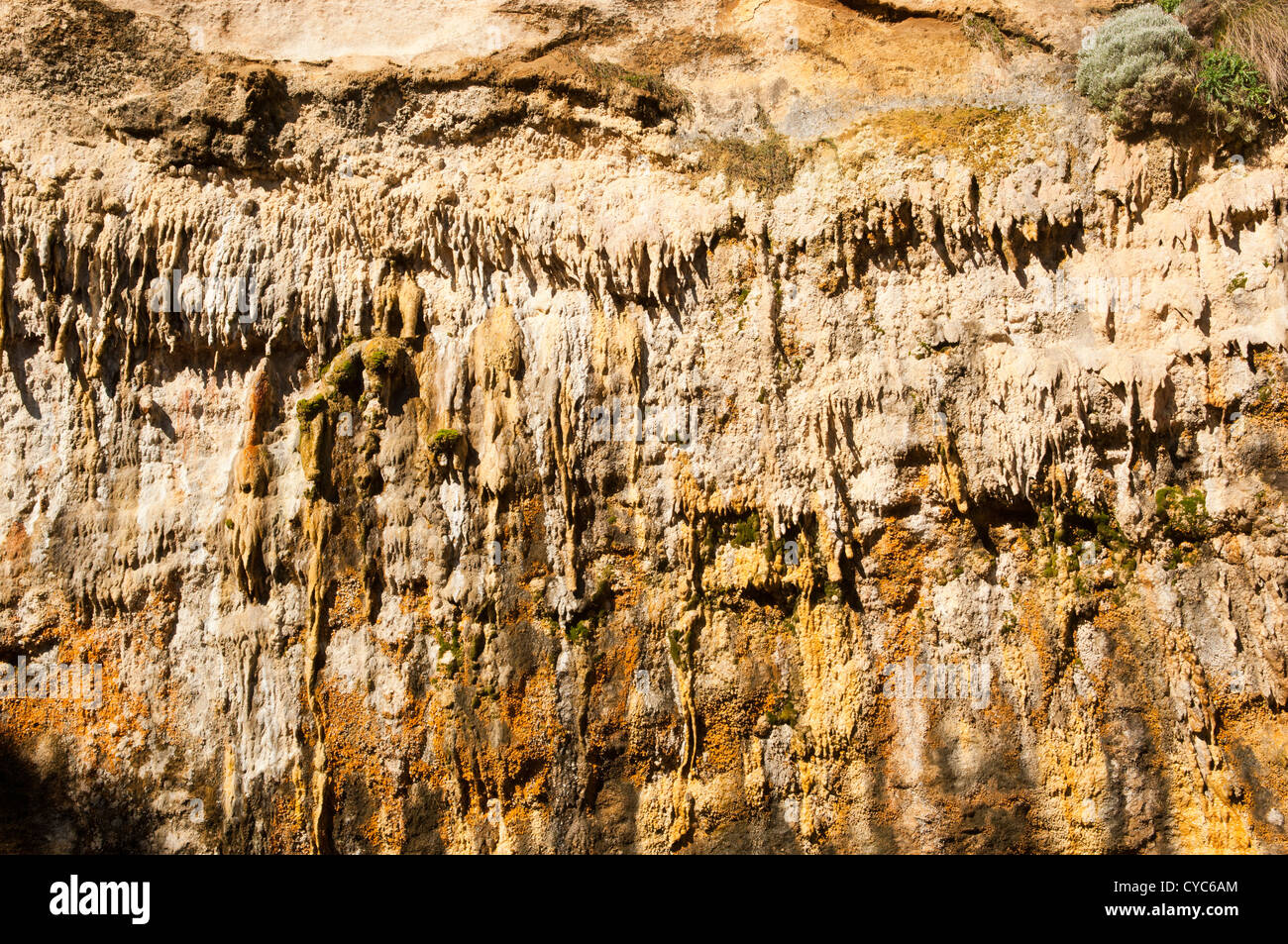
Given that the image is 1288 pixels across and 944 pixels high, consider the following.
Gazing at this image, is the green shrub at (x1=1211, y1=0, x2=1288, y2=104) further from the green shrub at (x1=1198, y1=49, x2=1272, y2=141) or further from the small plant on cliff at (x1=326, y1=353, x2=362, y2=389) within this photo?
the small plant on cliff at (x1=326, y1=353, x2=362, y2=389)

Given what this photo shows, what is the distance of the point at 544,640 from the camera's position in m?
7.29

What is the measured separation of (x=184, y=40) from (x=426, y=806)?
7041 mm

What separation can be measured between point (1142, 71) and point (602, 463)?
5334 millimetres

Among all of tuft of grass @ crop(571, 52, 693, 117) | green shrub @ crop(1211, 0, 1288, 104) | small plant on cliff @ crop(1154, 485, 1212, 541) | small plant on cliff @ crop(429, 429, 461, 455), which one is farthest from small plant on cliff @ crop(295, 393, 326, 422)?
green shrub @ crop(1211, 0, 1288, 104)

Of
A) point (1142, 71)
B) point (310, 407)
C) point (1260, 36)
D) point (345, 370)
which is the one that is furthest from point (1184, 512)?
point (310, 407)

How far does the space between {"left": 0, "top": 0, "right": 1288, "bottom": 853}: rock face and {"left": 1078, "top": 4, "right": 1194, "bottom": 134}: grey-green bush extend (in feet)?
0.69

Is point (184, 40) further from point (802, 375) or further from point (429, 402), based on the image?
point (802, 375)

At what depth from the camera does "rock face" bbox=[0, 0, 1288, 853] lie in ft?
23.0

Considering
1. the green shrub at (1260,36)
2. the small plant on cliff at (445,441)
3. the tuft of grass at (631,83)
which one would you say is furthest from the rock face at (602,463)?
the green shrub at (1260,36)

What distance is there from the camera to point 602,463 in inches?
291

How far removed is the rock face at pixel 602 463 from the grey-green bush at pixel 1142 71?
0.69ft

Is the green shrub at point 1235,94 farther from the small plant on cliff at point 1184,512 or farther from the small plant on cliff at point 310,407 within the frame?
the small plant on cliff at point 310,407

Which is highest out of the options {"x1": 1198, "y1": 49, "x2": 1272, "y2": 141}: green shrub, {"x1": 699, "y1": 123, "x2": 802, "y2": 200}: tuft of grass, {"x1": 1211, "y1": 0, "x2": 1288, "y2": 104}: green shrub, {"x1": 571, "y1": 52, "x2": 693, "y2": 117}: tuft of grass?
{"x1": 1211, "y1": 0, "x2": 1288, "y2": 104}: green shrub

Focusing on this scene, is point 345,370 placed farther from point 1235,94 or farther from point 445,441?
point 1235,94
